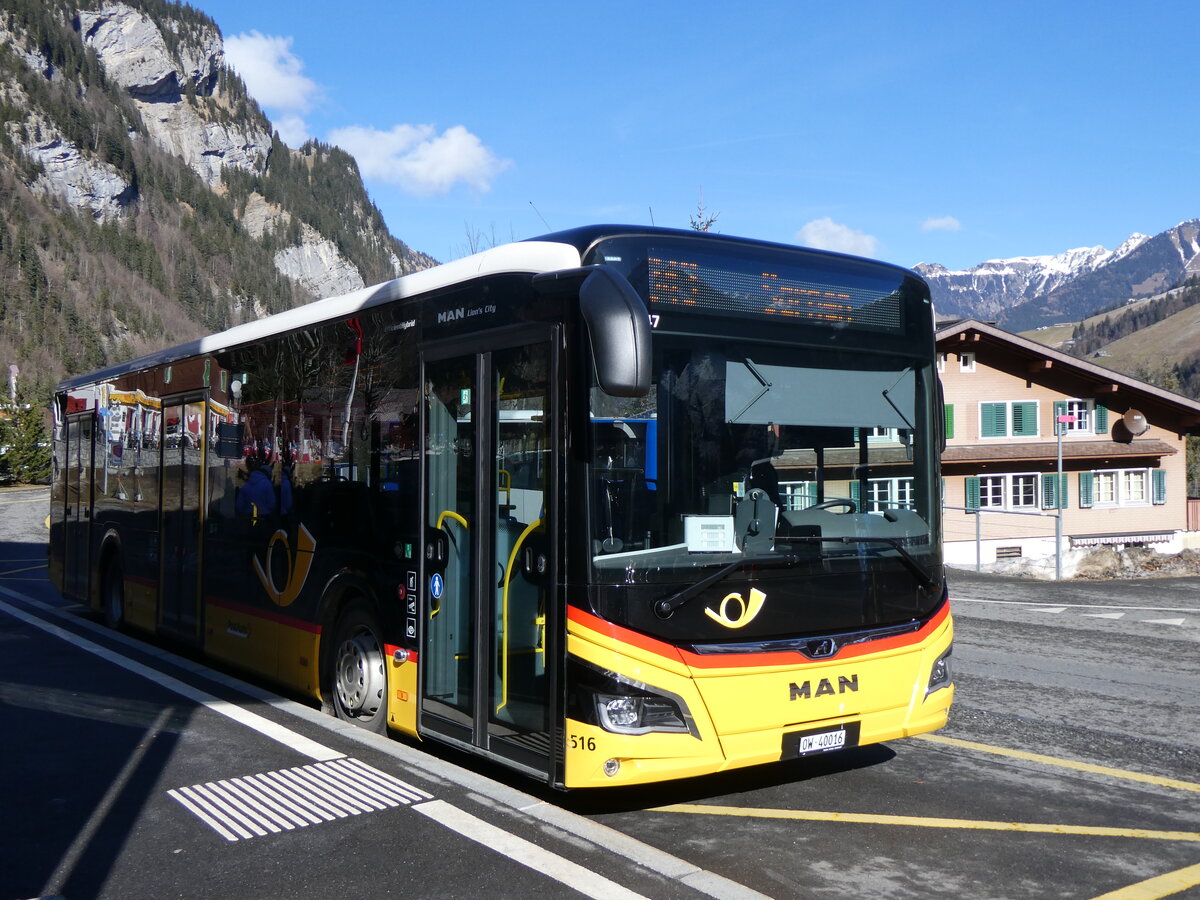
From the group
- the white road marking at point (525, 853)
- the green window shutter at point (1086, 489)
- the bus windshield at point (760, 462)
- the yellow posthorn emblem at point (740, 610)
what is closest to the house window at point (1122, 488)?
the green window shutter at point (1086, 489)

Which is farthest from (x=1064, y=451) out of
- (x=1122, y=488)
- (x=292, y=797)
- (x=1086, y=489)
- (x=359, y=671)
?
(x=292, y=797)

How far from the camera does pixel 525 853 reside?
4895mm

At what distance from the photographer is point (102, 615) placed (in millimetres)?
13242

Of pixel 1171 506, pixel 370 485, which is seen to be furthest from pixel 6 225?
pixel 370 485

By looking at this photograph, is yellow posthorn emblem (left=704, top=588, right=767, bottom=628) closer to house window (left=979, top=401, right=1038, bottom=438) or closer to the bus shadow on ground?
the bus shadow on ground

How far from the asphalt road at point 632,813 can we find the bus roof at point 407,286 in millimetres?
2721

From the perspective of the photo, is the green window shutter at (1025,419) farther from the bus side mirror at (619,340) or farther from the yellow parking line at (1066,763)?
the bus side mirror at (619,340)

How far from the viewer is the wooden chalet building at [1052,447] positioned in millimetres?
41281

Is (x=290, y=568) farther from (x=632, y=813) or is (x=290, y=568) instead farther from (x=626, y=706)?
(x=626, y=706)

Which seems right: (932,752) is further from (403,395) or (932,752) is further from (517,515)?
(403,395)

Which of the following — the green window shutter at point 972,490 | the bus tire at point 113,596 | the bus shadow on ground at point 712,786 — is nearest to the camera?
the bus shadow on ground at point 712,786

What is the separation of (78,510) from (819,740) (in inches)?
440

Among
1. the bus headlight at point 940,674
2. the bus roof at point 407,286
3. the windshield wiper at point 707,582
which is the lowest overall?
the bus headlight at point 940,674

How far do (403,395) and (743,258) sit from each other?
2.36m
